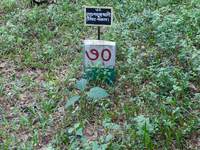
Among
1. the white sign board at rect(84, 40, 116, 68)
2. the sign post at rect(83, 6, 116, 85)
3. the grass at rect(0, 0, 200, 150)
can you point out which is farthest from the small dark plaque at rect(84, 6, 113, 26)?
the grass at rect(0, 0, 200, 150)

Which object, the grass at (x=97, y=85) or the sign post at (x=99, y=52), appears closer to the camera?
the grass at (x=97, y=85)

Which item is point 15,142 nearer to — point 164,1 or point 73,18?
point 73,18

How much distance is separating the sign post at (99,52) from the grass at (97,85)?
0.55ft

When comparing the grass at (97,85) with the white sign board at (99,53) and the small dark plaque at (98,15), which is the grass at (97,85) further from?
the small dark plaque at (98,15)

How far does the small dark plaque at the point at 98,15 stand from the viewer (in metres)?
2.76

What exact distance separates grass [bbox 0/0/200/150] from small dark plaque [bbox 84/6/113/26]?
2.05 ft

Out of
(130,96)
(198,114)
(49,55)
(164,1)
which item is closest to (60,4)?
(49,55)

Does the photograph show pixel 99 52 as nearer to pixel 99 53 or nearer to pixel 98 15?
pixel 99 53

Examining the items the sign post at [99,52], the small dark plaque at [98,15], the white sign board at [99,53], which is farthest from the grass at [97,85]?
the small dark plaque at [98,15]

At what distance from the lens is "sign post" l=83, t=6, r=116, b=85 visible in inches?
109

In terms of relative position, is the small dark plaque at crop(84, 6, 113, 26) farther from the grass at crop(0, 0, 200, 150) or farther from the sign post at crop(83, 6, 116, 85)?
the grass at crop(0, 0, 200, 150)

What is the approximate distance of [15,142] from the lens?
2207mm

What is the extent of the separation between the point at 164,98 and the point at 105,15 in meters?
1.44

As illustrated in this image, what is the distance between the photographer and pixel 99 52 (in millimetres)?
2797
